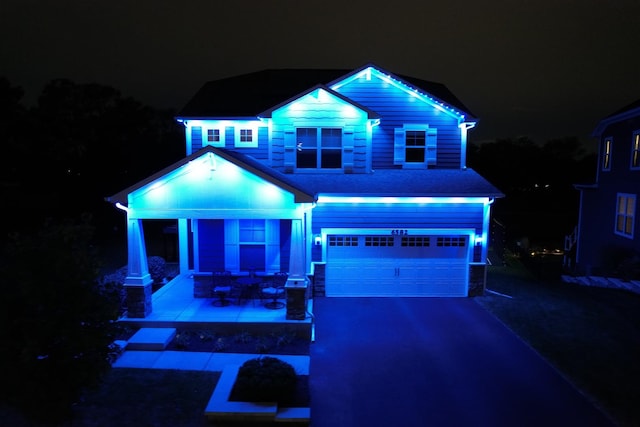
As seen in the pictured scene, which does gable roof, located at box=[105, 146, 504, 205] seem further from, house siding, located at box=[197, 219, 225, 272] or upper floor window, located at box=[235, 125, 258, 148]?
house siding, located at box=[197, 219, 225, 272]

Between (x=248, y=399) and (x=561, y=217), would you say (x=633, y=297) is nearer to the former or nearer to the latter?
(x=248, y=399)

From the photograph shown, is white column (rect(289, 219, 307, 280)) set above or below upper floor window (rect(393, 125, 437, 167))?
below

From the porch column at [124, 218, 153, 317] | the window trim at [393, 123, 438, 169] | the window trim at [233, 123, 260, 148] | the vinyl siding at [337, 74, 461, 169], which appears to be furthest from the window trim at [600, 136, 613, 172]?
the porch column at [124, 218, 153, 317]

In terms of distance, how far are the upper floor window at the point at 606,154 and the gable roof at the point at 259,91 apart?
25.3 feet

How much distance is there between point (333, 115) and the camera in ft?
49.6

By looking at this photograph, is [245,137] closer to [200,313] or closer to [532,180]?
[200,313]

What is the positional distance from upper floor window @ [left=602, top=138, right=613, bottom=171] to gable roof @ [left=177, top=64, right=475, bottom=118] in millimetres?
7697

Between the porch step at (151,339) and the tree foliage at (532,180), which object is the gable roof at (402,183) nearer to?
the porch step at (151,339)

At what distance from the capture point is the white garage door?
14742mm

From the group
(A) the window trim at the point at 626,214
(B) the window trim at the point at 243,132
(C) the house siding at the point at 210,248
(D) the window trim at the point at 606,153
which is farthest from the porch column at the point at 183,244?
(D) the window trim at the point at 606,153

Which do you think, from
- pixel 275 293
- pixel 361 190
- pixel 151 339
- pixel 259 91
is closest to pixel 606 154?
pixel 361 190

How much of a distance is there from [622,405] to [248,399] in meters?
6.46

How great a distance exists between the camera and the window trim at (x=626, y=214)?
59.6 feet

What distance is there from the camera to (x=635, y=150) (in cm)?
1825
